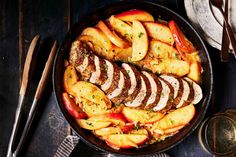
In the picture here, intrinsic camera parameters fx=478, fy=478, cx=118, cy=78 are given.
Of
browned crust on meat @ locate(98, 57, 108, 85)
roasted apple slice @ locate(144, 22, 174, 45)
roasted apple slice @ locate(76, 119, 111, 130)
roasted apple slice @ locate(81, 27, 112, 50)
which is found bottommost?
roasted apple slice @ locate(76, 119, 111, 130)

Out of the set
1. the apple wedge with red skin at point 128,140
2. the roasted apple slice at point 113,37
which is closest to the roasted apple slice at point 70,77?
the roasted apple slice at point 113,37

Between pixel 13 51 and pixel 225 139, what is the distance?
129cm

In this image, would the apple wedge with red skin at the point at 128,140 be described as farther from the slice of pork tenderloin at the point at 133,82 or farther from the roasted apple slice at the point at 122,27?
the roasted apple slice at the point at 122,27

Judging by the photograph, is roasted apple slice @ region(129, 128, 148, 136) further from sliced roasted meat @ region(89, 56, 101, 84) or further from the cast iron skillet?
sliced roasted meat @ region(89, 56, 101, 84)

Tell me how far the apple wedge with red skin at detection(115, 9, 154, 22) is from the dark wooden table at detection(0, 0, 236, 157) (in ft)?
0.58

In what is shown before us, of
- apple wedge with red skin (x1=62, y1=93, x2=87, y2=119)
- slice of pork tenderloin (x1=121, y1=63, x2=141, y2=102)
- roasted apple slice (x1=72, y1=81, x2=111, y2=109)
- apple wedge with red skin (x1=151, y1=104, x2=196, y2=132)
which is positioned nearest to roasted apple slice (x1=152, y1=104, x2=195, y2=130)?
apple wedge with red skin (x1=151, y1=104, x2=196, y2=132)

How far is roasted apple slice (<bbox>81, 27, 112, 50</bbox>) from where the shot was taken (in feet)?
8.25

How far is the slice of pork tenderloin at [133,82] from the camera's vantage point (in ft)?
8.13

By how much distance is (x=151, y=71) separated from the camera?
2.57 metres

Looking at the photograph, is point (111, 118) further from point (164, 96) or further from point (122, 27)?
point (122, 27)

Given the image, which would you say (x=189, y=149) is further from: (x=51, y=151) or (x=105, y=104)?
(x=51, y=151)

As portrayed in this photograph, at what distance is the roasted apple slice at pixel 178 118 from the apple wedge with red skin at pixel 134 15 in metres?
0.52

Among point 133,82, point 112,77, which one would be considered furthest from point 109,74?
point 133,82

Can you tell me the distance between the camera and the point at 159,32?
255 centimetres
